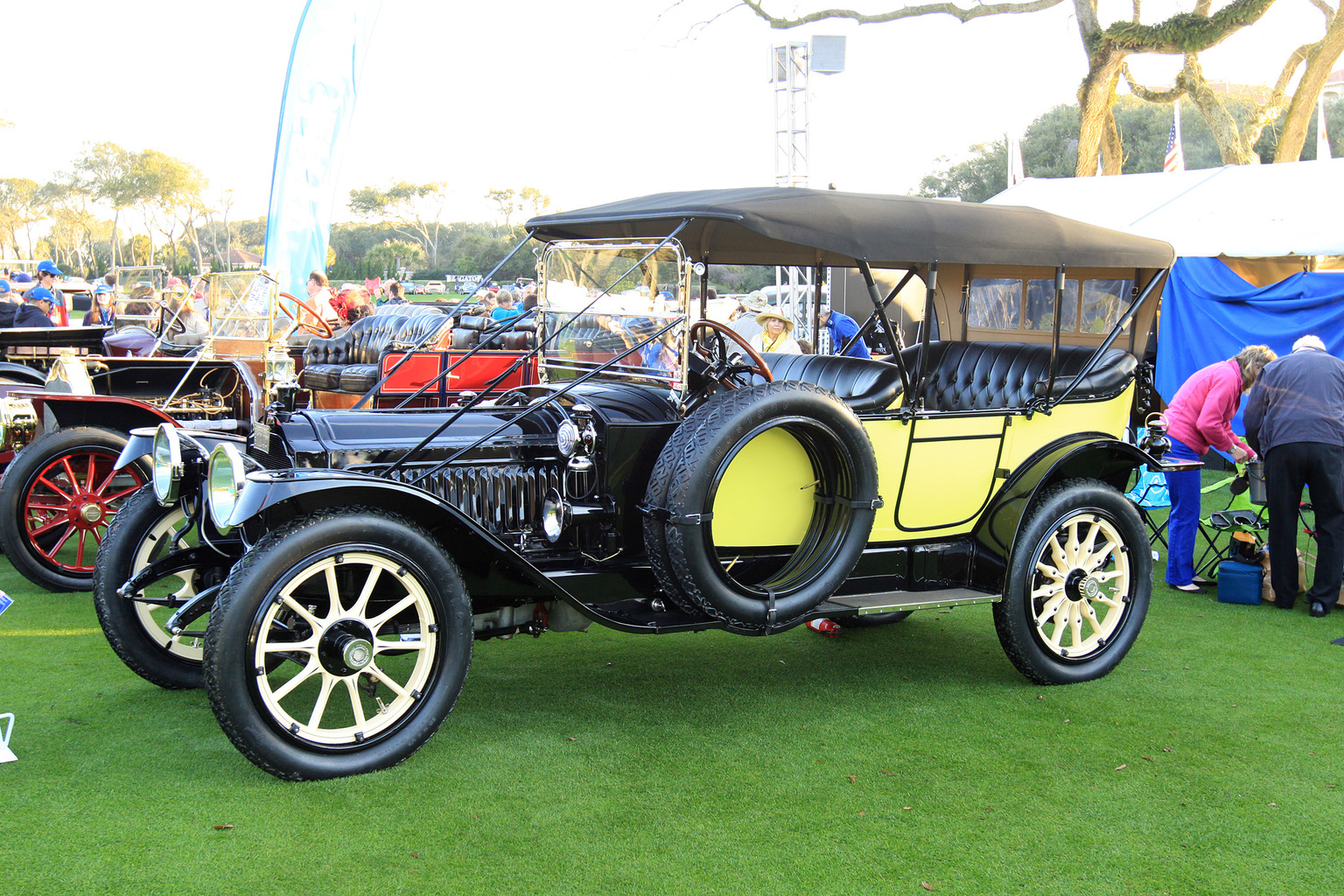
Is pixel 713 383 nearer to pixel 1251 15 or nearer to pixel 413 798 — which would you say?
pixel 413 798

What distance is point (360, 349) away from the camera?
9.50 metres

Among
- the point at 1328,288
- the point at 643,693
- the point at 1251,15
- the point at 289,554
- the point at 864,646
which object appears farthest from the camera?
the point at 1251,15

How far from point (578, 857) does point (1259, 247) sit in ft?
30.5

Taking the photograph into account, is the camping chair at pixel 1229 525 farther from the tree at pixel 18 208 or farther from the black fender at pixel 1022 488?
the tree at pixel 18 208

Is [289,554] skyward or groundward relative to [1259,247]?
groundward

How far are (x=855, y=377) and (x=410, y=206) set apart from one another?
58.1m

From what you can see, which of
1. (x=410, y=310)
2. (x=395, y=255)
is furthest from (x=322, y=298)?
(x=395, y=255)

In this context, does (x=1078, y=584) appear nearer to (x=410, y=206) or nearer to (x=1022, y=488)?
(x=1022, y=488)

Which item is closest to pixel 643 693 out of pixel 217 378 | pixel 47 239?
pixel 217 378

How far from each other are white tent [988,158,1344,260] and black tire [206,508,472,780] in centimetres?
723

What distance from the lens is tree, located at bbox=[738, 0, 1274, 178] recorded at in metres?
14.0

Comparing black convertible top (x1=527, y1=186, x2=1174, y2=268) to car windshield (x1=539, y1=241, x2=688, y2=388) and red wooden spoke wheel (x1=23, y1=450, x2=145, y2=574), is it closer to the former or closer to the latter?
car windshield (x1=539, y1=241, x2=688, y2=388)

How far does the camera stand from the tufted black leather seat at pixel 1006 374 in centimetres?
455

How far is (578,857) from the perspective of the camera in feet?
9.13
